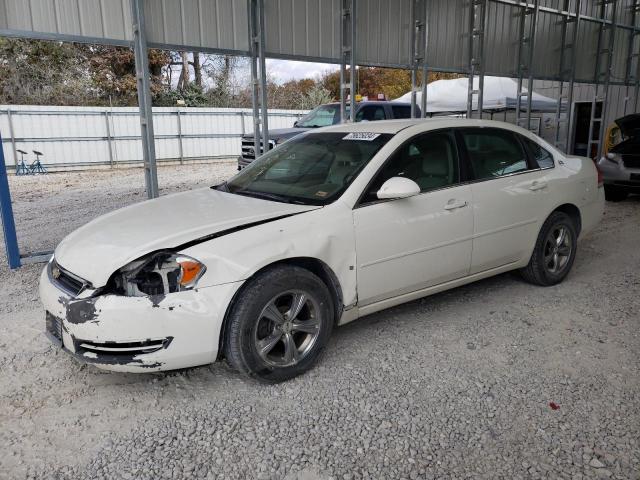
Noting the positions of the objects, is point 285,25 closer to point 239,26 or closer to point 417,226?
point 239,26

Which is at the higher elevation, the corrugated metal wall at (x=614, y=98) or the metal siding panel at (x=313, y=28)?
the metal siding panel at (x=313, y=28)

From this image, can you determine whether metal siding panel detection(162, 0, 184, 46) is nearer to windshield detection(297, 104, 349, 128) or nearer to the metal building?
the metal building

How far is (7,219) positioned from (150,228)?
3.23 m

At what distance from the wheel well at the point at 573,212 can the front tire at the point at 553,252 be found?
6 centimetres

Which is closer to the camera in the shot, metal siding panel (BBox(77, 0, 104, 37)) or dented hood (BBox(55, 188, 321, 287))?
dented hood (BBox(55, 188, 321, 287))

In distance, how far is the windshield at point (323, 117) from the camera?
12133 mm

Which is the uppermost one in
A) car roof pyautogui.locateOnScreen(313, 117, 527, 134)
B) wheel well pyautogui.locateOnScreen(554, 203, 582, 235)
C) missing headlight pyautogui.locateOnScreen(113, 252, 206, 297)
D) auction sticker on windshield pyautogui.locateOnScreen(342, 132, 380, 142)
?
car roof pyautogui.locateOnScreen(313, 117, 527, 134)

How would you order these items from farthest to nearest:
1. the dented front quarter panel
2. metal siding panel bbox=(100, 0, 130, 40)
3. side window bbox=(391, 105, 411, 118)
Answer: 1. side window bbox=(391, 105, 411, 118)
2. metal siding panel bbox=(100, 0, 130, 40)
3. the dented front quarter panel

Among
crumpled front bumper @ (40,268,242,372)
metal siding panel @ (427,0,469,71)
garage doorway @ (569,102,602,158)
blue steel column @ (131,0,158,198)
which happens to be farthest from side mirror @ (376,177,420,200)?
garage doorway @ (569,102,602,158)

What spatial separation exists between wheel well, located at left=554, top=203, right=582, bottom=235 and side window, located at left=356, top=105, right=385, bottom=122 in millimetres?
7503

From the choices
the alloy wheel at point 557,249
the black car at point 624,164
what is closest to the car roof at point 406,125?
the alloy wheel at point 557,249

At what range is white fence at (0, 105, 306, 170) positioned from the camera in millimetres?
17062

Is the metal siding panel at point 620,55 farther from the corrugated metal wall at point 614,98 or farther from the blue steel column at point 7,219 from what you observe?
the blue steel column at point 7,219

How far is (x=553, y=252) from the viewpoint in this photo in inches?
195
